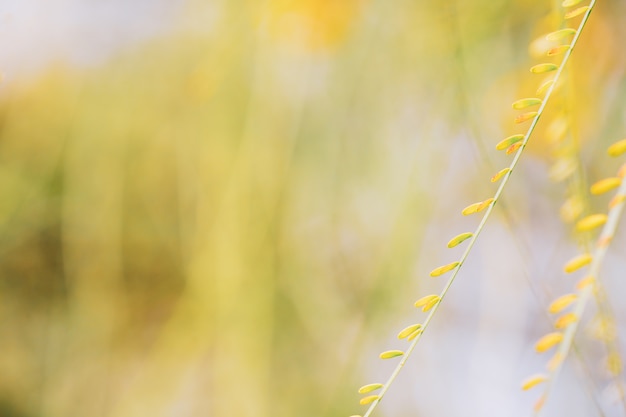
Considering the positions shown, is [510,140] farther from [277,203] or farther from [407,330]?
[277,203]

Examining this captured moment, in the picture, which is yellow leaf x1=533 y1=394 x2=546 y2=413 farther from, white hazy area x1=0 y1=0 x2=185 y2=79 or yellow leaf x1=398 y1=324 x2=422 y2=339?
white hazy area x1=0 y1=0 x2=185 y2=79

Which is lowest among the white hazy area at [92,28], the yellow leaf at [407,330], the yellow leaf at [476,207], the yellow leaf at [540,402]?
the yellow leaf at [540,402]

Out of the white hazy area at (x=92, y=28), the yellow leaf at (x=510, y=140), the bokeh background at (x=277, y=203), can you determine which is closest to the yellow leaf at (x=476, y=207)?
the yellow leaf at (x=510, y=140)

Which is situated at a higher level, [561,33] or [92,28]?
[92,28]

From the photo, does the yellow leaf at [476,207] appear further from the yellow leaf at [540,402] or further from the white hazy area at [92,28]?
the white hazy area at [92,28]

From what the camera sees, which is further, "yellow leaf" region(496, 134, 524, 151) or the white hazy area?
the white hazy area

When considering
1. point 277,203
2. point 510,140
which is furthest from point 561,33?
point 277,203

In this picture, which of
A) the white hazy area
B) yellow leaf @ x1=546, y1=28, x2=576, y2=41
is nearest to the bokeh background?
the white hazy area

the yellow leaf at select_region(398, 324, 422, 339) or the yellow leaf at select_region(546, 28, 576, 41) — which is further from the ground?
the yellow leaf at select_region(546, 28, 576, 41)

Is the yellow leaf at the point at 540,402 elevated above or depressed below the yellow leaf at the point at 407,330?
below
